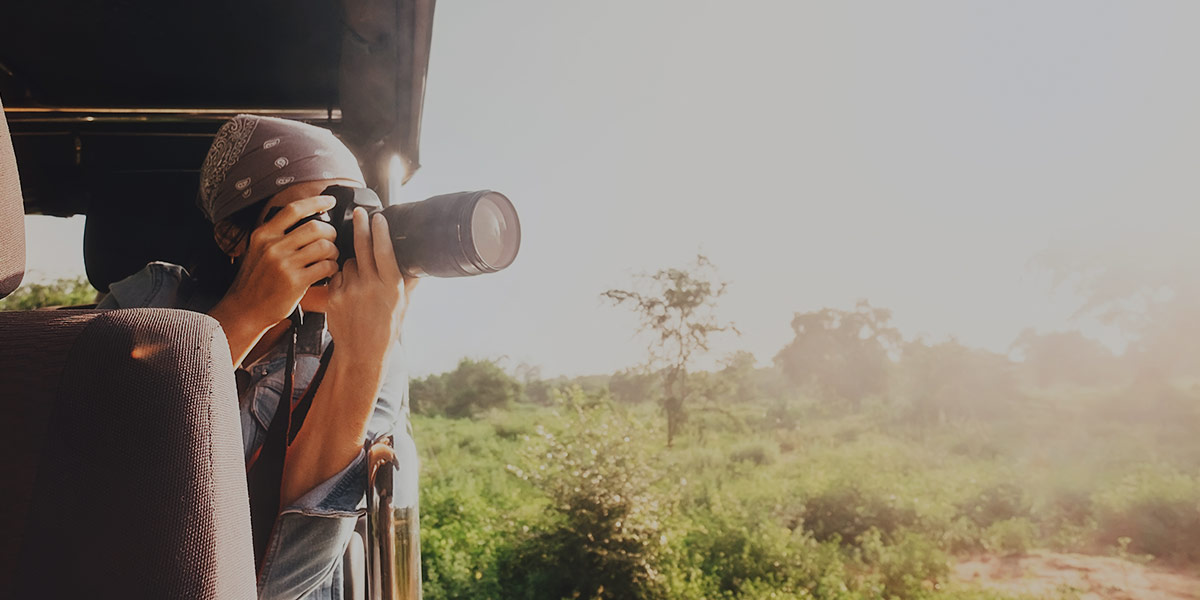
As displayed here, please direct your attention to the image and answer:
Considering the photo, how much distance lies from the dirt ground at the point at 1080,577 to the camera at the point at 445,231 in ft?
26.2

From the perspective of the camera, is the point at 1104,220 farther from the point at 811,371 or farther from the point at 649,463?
the point at 649,463

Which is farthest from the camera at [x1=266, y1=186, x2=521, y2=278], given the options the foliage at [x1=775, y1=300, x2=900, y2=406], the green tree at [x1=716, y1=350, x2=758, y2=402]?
the foliage at [x1=775, y1=300, x2=900, y2=406]

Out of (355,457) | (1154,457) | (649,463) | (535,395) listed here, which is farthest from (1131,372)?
(355,457)

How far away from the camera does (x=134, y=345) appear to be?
0.30 meters

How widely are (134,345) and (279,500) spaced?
17.9 inches

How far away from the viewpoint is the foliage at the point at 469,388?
46.1 ft

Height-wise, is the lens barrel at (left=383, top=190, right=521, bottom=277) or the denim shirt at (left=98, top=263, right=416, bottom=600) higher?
the lens barrel at (left=383, top=190, right=521, bottom=277)

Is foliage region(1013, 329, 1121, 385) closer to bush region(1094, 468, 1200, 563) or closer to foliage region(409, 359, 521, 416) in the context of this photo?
bush region(1094, 468, 1200, 563)

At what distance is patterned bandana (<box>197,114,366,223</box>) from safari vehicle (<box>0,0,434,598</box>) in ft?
0.78

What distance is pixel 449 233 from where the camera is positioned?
0.73 meters

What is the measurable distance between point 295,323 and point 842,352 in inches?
666

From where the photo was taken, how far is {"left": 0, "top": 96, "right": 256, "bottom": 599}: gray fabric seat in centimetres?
29

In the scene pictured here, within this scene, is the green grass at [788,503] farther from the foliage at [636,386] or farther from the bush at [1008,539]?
the foliage at [636,386]

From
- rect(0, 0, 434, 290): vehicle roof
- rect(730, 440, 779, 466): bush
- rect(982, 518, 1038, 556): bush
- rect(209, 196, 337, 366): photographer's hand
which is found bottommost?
rect(982, 518, 1038, 556): bush
